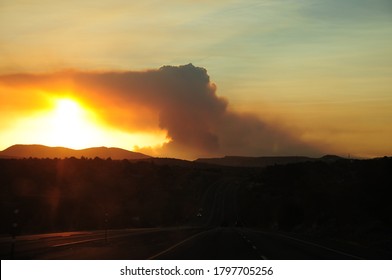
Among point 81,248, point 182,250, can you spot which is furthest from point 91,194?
point 182,250

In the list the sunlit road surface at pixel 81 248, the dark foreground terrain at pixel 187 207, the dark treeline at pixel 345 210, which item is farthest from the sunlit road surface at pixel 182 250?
the dark treeline at pixel 345 210

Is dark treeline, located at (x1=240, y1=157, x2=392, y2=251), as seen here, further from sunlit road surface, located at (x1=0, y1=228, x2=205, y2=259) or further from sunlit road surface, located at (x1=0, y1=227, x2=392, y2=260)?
sunlit road surface, located at (x1=0, y1=228, x2=205, y2=259)

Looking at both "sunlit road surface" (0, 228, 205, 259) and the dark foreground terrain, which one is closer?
"sunlit road surface" (0, 228, 205, 259)

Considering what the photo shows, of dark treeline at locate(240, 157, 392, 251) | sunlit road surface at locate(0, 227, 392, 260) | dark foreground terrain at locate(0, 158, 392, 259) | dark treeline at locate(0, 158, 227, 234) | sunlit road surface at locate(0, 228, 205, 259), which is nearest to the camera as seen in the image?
sunlit road surface at locate(0, 227, 392, 260)

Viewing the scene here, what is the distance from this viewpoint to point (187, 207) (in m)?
124

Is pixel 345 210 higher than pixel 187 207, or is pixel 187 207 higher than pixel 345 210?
pixel 187 207

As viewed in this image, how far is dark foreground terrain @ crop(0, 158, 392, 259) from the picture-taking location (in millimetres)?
33394

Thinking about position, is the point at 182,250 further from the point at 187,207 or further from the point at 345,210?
the point at 187,207

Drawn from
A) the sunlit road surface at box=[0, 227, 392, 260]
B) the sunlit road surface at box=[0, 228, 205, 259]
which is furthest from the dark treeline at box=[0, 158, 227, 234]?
the sunlit road surface at box=[0, 227, 392, 260]

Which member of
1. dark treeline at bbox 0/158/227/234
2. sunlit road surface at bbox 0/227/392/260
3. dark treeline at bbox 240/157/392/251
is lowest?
sunlit road surface at bbox 0/227/392/260

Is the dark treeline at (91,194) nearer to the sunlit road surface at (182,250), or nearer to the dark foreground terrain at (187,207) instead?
the dark foreground terrain at (187,207)

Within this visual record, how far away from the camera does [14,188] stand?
99.1m

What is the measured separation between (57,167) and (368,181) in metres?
77.1

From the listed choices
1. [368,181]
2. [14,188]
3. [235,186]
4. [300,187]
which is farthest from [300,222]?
[235,186]
